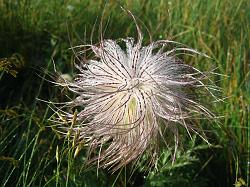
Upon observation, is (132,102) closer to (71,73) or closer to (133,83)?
(133,83)

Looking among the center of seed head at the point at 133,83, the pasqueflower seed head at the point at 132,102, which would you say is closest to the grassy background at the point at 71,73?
the pasqueflower seed head at the point at 132,102

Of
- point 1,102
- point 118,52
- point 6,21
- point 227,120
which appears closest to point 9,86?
point 1,102

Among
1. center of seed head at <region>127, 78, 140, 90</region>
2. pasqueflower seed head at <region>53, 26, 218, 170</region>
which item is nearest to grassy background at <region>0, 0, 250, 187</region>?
pasqueflower seed head at <region>53, 26, 218, 170</region>

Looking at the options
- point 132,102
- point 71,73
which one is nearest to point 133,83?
point 132,102

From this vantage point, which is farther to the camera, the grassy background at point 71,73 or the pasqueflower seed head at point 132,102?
the grassy background at point 71,73

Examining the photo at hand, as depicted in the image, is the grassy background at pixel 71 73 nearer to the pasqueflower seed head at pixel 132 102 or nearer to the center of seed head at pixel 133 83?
the pasqueflower seed head at pixel 132 102

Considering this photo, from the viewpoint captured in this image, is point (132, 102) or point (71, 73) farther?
point (71, 73)
